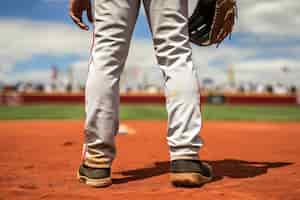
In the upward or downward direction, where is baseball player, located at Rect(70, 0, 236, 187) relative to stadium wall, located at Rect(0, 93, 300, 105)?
upward

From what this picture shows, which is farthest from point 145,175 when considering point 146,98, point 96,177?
point 146,98

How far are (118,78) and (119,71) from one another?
0.03m

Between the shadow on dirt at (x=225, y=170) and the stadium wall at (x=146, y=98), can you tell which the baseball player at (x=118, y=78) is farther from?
the stadium wall at (x=146, y=98)

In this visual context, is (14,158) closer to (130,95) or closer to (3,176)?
(3,176)

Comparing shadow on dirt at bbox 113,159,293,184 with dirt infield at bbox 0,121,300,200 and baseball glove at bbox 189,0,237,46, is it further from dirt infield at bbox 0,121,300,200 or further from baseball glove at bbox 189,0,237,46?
baseball glove at bbox 189,0,237,46

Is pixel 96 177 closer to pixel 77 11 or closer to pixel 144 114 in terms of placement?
pixel 77 11

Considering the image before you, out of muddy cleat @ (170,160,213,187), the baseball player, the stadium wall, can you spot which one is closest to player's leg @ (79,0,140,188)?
the baseball player

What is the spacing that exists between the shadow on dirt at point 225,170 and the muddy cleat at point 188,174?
150mm

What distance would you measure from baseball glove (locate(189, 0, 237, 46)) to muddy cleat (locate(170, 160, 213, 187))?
2.26ft

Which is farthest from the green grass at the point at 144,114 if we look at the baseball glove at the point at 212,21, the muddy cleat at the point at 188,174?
the muddy cleat at the point at 188,174

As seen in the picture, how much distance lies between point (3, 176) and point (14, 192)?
396mm

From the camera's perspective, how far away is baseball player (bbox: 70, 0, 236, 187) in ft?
6.05

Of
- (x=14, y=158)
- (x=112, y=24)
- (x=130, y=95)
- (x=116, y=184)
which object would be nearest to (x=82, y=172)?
(x=116, y=184)

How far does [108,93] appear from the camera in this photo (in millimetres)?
1889
